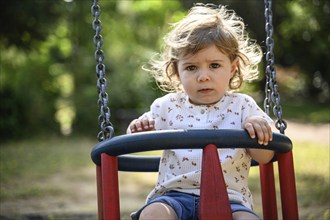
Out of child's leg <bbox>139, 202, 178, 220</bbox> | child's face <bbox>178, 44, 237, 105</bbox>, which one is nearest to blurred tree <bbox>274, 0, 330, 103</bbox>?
child's face <bbox>178, 44, 237, 105</bbox>

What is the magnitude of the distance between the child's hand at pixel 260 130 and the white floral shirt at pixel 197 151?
277 millimetres

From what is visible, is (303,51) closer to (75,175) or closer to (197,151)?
(75,175)

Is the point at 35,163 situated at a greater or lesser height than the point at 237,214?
greater

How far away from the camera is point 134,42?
17547mm

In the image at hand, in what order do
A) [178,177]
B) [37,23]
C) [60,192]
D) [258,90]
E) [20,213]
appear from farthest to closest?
1. [258,90]
2. [37,23]
3. [60,192]
4. [20,213]
5. [178,177]

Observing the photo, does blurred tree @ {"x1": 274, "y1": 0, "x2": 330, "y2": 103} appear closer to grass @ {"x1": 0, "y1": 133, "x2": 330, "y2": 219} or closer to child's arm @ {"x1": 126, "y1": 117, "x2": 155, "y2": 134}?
grass @ {"x1": 0, "y1": 133, "x2": 330, "y2": 219}

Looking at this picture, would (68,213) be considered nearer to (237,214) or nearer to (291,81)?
(237,214)

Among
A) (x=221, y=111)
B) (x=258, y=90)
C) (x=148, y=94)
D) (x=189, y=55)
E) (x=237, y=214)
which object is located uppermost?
(x=258, y=90)

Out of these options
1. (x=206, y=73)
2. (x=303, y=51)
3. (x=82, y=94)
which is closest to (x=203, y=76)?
(x=206, y=73)

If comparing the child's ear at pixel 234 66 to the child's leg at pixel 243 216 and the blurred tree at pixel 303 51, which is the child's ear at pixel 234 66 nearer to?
the child's leg at pixel 243 216

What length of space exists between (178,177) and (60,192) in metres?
3.98

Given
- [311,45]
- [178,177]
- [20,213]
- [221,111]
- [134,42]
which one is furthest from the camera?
[311,45]

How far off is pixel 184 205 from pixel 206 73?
0.60m

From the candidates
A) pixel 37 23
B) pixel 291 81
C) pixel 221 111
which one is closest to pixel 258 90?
pixel 291 81
